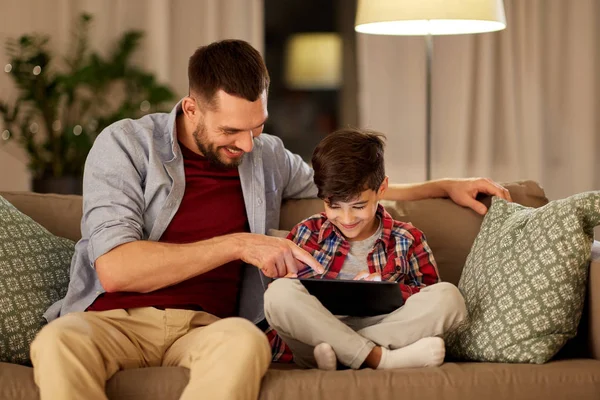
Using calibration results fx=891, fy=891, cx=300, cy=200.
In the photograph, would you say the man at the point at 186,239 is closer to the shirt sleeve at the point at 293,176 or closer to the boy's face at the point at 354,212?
the shirt sleeve at the point at 293,176

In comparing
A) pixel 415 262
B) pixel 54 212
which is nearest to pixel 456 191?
pixel 415 262

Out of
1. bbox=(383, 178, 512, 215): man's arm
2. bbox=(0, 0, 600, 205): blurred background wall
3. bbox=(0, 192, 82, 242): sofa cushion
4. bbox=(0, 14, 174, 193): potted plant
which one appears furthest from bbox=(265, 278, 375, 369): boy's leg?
bbox=(0, 0, 600, 205): blurred background wall

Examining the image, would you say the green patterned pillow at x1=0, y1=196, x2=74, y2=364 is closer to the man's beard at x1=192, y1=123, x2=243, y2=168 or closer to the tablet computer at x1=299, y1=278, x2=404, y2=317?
the man's beard at x1=192, y1=123, x2=243, y2=168

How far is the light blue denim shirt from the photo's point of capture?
226 centimetres

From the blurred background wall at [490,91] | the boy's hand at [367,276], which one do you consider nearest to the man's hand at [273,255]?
the boy's hand at [367,276]

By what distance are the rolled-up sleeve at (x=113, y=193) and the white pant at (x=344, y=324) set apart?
0.42 m

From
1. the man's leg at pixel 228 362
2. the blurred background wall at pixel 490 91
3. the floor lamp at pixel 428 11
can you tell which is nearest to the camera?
the man's leg at pixel 228 362

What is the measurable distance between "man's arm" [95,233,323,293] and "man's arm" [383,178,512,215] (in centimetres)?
60

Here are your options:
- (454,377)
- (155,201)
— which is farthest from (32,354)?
(454,377)

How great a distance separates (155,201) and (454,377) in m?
0.90

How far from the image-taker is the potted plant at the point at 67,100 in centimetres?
468

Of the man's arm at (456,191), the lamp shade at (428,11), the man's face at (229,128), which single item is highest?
the lamp shade at (428,11)

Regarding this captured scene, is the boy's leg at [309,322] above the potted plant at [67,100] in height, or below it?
below

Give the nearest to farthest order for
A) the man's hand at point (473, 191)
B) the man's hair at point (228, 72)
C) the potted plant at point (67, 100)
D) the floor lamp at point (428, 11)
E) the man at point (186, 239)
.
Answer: the man at point (186, 239), the man's hair at point (228, 72), the man's hand at point (473, 191), the floor lamp at point (428, 11), the potted plant at point (67, 100)
